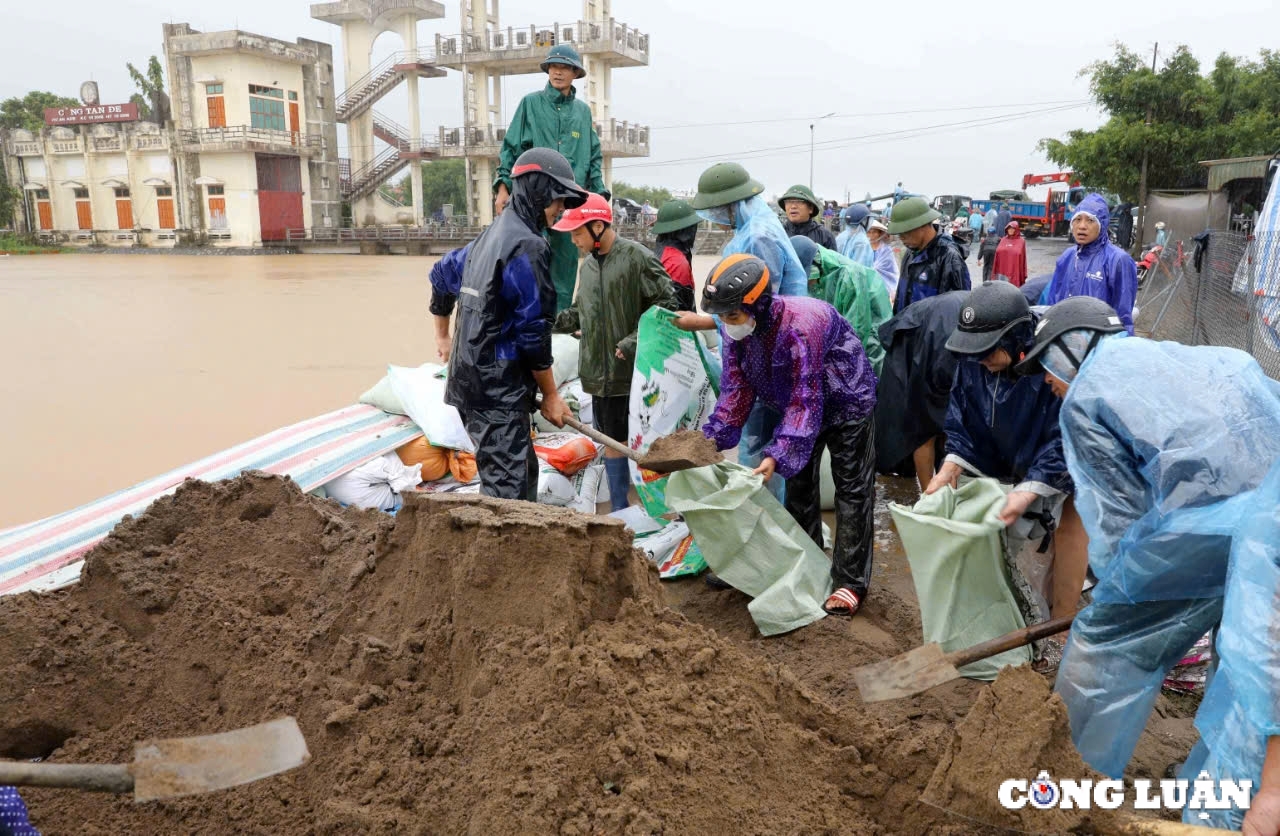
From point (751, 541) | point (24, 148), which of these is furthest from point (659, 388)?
point (24, 148)

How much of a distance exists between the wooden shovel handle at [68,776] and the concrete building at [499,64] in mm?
29693

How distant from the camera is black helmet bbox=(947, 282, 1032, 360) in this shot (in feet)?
8.69

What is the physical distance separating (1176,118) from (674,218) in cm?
2025

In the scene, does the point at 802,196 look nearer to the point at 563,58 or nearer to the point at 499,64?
the point at 563,58

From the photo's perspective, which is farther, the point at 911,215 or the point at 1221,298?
the point at 1221,298

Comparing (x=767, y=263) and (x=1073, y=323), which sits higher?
(x=767, y=263)

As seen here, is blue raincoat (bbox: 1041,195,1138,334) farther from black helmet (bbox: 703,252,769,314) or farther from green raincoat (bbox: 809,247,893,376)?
black helmet (bbox: 703,252,769,314)

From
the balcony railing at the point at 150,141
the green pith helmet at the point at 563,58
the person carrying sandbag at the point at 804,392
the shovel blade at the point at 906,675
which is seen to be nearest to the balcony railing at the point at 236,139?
the balcony railing at the point at 150,141

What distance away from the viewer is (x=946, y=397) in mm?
4047

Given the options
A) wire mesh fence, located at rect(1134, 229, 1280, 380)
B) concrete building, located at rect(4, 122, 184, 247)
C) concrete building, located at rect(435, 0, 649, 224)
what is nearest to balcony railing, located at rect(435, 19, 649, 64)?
concrete building, located at rect(435, 0, 649, 224)

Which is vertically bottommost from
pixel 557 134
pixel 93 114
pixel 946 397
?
pixel 946 397

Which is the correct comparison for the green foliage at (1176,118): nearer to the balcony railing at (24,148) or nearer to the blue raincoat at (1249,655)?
the blue raincoat at (1249,655)

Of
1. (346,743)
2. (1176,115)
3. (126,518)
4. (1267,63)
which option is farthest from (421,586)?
(1267,63)

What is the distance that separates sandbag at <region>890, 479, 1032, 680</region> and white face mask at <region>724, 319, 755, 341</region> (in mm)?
857
